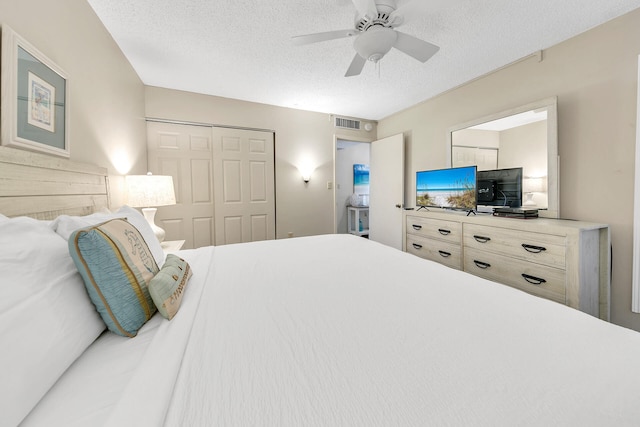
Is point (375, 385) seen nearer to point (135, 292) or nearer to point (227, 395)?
point (227, 395)

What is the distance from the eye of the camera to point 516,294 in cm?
102

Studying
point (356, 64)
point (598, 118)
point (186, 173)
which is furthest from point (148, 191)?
point (598, 118)

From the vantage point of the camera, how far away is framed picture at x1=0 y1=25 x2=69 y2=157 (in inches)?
39.9

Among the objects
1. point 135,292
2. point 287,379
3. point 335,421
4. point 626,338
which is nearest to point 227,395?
point 287,379

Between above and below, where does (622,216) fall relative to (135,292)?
above

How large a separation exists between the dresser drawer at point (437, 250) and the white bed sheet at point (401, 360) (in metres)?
1.63

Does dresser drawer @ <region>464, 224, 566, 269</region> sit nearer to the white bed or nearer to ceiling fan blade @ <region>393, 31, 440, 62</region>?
the white bed

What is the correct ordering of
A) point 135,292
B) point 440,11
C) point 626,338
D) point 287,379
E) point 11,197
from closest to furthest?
point 287,379 < point 626,338 < point 135,292 < point 11,197 < point 440,11

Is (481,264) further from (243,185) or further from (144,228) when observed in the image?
(243,185)

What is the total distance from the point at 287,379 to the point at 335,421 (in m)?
0.15

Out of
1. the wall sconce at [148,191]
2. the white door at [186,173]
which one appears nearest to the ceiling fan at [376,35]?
the wall sconce at [148,191]

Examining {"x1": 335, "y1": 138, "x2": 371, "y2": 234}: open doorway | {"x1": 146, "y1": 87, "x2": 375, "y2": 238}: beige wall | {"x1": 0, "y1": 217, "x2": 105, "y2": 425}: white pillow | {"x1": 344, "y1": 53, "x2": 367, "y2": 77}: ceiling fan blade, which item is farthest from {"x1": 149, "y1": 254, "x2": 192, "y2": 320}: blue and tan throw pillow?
{"x1": 335, "y1": 138, "x2": 371, "y2": 234}: open doorway

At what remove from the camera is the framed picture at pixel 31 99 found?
3.33ft

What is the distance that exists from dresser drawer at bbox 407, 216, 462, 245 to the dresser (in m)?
0.01
